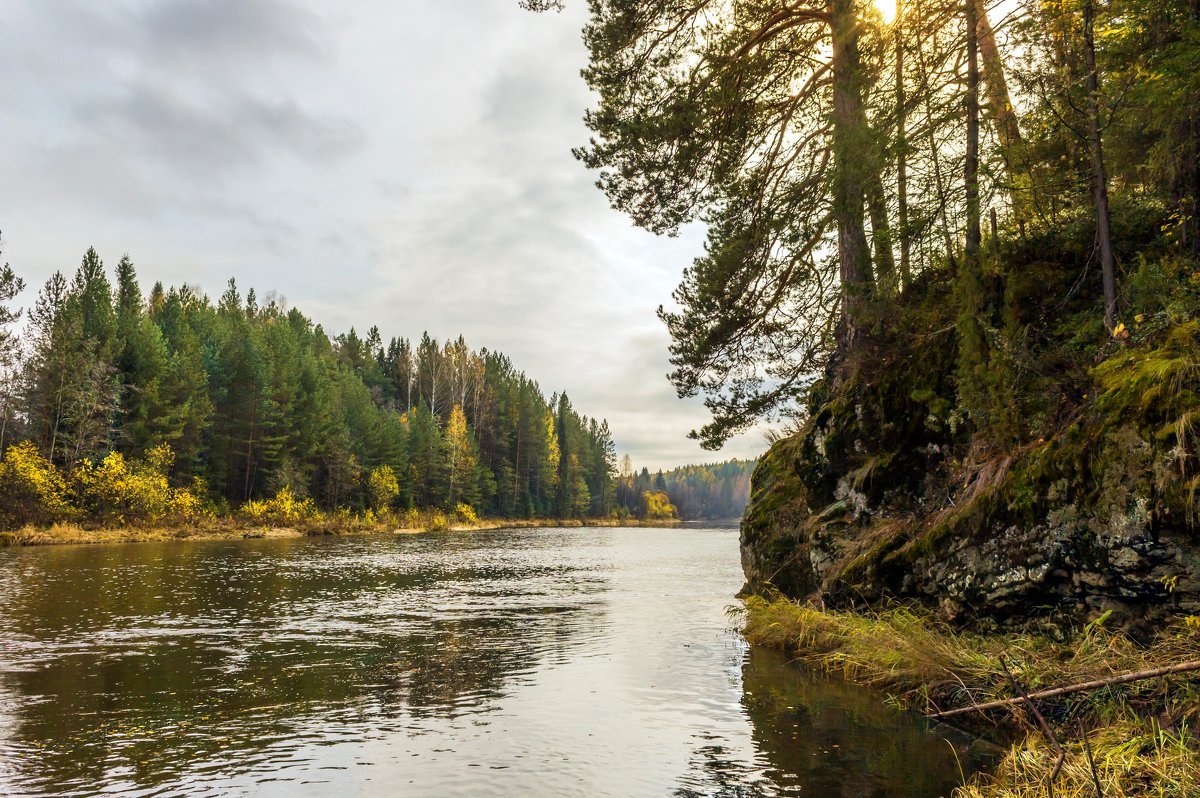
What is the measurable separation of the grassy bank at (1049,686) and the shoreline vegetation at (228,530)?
43759 millimetres

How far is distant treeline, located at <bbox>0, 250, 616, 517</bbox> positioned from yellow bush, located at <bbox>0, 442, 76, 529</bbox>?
0.20 m

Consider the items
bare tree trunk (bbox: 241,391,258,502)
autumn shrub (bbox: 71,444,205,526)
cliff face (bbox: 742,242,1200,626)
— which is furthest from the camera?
bare tree trunk (bbox: 241,391,258,502)

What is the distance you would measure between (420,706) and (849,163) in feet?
36.7

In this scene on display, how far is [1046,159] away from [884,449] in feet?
17.6

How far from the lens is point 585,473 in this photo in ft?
446

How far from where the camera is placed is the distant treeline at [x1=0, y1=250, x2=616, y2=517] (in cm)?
4769

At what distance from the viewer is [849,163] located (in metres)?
12.6

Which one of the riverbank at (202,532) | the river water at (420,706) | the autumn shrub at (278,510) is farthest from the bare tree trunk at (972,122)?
the autumn shrub at (278,510)

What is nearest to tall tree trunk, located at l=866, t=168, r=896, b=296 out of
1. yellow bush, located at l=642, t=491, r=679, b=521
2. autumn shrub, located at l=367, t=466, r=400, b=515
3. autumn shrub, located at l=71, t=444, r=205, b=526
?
autumn shrub, located at l=71, t=444, r=205, b=526

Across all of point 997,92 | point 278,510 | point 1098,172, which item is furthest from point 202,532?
point 1098,172

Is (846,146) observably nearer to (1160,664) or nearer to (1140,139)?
(1140,139)

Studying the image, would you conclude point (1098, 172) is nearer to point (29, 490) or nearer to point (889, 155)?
point (889, 155)

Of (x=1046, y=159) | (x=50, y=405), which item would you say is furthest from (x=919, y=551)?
(x=50, y=405)

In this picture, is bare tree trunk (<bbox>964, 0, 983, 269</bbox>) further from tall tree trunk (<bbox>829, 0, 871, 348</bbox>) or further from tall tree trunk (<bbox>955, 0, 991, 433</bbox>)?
tall tree trunk (<bbox>829, 0, 871, 348</bbox>)
